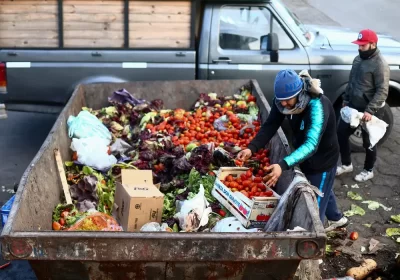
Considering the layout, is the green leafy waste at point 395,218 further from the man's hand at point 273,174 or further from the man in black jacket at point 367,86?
the man's hand at point 273,174

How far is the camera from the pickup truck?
794 centimetres

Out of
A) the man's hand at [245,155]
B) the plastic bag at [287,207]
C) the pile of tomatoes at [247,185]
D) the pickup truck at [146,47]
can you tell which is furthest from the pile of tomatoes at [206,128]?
the plastic bag at [287,207]

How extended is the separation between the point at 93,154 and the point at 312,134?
8.46 feet

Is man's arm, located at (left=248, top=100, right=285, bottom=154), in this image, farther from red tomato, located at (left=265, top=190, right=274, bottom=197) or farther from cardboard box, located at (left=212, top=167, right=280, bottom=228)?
cardboard box, located at (left=212, top=167, right=280, bottom=228)

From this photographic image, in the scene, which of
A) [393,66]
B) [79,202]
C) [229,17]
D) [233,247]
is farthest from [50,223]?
[393,66]

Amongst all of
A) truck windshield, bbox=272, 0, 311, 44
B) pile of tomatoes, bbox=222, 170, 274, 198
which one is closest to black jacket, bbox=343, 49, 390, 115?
truck windshield, bbox=272, 0, 311, 44

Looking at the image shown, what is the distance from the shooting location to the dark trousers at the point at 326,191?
19.2 ft

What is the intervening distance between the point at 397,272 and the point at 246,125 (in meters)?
2.68

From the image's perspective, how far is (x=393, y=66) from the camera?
8.54 meters

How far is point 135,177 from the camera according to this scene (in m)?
5.77

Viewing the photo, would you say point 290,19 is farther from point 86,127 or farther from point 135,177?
point 135,177

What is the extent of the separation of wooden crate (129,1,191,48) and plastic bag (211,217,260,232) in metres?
3.84

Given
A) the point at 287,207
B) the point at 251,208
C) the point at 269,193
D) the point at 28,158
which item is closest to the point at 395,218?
the point at 269,193

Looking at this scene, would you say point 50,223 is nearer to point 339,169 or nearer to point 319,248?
point 319,248
